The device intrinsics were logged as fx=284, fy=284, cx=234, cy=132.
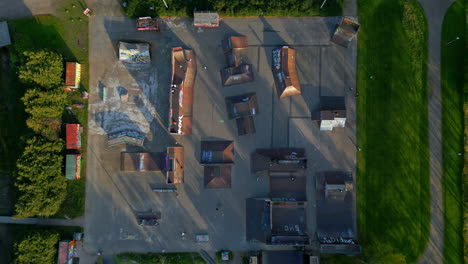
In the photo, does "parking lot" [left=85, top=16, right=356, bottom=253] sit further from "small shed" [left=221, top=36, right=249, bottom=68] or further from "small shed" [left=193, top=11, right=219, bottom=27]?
"small shed" [left=193, top=11, right=219, bottom=27]

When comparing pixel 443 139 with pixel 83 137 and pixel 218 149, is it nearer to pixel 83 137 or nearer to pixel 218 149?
pixel 218 149

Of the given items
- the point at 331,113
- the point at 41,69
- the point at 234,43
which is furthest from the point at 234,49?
the point at 41,69

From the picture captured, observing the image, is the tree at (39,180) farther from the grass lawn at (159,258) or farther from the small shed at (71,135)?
the grass lawn at (159,258)

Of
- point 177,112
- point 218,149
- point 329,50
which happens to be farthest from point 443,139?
point 177,112

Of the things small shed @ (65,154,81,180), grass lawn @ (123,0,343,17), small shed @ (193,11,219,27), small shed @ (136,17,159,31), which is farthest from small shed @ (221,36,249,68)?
small shed @ (65,154,81,180)

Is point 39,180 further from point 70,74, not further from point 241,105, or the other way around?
point 241,105

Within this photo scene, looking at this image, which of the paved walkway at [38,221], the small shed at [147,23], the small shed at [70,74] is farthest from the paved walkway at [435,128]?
the small shed at [70,74]
